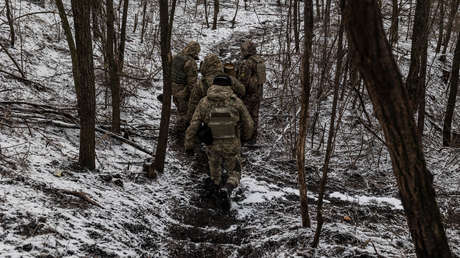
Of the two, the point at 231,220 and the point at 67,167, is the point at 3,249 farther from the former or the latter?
the point at 231,220

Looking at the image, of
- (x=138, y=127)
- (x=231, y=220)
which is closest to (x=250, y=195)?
(x=231, y=220)

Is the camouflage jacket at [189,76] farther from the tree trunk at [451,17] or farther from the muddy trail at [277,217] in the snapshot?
the tree trunk at [451,17]

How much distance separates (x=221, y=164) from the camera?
5570 mm

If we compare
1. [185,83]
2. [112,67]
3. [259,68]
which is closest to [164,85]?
[112,67]

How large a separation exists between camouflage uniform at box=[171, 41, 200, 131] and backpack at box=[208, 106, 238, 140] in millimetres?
2457

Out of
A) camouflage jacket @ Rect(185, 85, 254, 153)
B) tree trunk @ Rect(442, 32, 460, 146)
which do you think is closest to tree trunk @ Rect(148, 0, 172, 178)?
camouflage jacket @ Rect(185, 85, 254, 153)

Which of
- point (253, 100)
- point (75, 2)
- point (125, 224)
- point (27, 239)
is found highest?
point (75, 2)

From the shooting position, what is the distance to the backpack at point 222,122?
5371 millimetres

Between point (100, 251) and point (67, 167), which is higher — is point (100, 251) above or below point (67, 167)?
below

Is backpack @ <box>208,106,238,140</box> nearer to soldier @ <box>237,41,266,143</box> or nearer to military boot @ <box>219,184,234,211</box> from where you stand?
military boot @ <box>219,184,234,211</box>

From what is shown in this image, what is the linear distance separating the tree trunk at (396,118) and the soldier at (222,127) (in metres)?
3.32

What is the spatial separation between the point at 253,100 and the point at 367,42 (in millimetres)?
6113

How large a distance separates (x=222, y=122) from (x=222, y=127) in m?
0.08

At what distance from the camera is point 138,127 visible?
25.4ft
